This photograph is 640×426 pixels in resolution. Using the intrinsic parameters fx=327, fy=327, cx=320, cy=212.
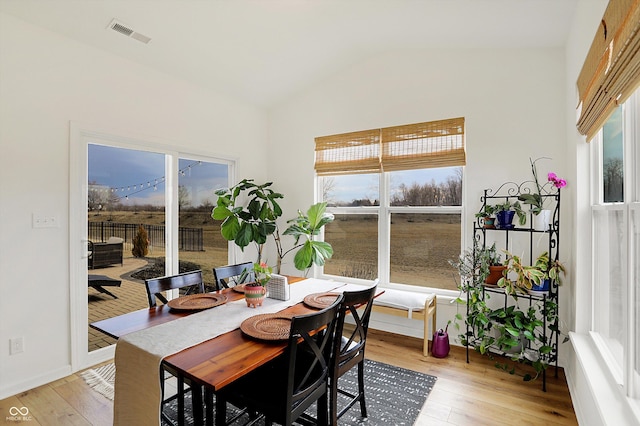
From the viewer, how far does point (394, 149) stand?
12.2 ft

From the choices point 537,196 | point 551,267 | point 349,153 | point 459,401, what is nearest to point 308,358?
point 459,401

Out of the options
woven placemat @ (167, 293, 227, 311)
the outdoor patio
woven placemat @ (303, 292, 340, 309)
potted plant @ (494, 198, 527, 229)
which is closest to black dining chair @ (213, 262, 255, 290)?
woven placemat @ (167, 293, 227, 311)

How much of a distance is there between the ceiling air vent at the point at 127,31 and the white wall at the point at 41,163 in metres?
0.31

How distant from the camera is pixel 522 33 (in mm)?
2775

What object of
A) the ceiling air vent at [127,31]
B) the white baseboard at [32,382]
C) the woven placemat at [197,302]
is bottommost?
the white baseboard at [32,382]

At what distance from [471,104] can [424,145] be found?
1.92 ft

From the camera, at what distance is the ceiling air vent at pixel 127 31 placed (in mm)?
2644

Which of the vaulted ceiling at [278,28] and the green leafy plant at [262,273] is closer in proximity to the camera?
the green leafy plant at [262,273]

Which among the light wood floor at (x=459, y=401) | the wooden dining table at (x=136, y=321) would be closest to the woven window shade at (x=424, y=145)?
the light wood floor at (x=459, y=401)

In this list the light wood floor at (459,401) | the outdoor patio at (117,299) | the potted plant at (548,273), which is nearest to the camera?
the light wood floor at (459,401)

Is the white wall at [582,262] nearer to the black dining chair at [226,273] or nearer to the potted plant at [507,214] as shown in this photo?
the potted plant at [507,214]

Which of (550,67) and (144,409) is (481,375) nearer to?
(144,409)

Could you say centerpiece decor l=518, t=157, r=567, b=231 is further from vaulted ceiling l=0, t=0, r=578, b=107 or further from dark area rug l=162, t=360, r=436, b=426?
dark area rug l=162, t=360, r=436, b=426

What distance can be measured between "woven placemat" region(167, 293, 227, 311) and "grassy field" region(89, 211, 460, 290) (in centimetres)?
140
